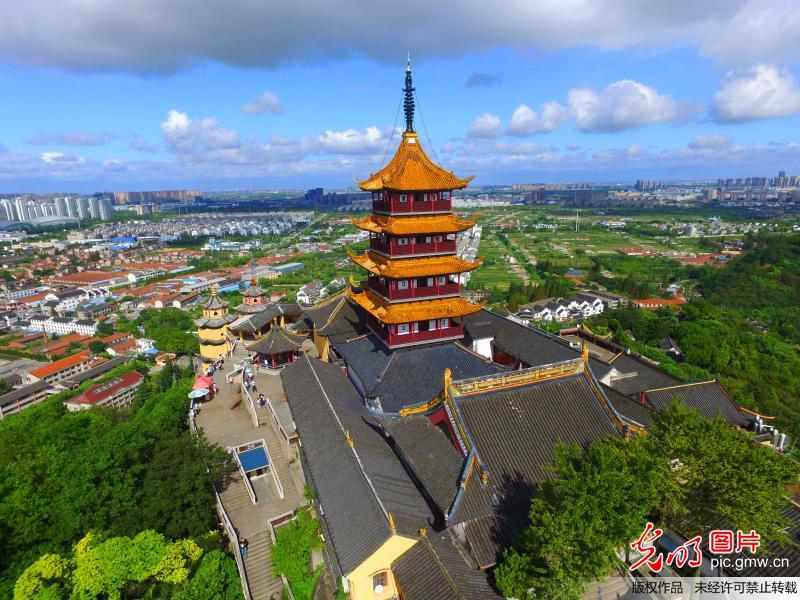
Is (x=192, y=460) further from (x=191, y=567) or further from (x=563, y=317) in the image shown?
(x=563, y=317)

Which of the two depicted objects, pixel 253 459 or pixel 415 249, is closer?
pixel 253 459

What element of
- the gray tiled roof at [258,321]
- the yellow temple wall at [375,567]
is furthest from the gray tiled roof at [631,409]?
the gray tiled roof at [258,321]

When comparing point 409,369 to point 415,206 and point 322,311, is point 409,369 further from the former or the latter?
point 322,311

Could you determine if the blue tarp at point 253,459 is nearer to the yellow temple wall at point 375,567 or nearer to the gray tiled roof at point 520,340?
the yellow temple wall at point 375,567

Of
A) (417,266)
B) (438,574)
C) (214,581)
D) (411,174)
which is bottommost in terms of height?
(214,581)

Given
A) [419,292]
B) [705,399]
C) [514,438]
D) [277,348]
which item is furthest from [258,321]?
[705,399]

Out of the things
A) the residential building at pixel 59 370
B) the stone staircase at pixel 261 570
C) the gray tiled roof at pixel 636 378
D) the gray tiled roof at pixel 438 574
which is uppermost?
the gray tiled roof at pixel 438 574

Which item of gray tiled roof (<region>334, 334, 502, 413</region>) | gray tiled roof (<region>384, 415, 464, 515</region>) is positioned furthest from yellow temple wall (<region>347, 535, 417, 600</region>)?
gray tiled roof (<region>334, 334, 502, 413</region>)
